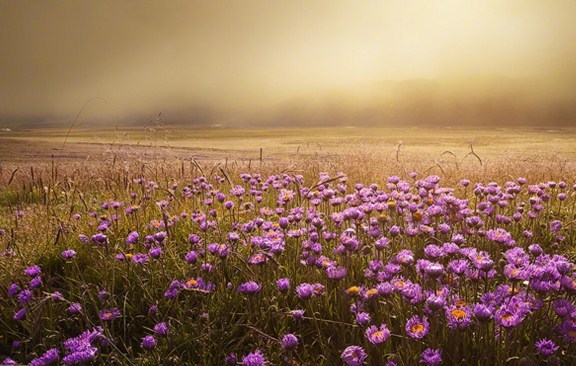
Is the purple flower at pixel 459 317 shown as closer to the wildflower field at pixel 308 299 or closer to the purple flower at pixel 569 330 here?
the wildflower field at pixel 308 299

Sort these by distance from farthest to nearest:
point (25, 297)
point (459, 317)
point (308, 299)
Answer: point (25, 297), point (308, 299), point (459, 317)

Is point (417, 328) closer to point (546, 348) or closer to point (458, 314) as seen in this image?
point (458, 314)

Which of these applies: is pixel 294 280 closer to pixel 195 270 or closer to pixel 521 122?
pixel 195 270

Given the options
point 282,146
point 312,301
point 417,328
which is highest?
point 417,328

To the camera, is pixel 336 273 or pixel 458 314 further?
pixel 336 273

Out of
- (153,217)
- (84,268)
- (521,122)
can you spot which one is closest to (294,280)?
(84,268)

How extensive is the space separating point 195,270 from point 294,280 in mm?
901

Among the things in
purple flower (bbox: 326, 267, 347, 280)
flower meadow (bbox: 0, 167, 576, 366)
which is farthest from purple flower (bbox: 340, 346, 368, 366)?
purple flower (bbox: 326, 267, 347, 280)

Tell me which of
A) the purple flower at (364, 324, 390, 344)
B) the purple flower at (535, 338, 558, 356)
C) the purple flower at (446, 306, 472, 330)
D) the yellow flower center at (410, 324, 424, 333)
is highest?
the purple flower at (446, 306, 472, 330)

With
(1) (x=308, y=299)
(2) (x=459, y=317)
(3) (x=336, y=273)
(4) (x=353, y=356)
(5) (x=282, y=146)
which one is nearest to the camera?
(4) (x=353, y=356)

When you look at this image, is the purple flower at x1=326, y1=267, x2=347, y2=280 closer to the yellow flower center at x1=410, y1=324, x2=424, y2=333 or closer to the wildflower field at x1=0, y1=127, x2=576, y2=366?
the wildflower field at x1=0, y1=127, x2=576, y2=366

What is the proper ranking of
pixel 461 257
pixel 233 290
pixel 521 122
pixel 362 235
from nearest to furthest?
pixel 233 290
pixel 461 257
pixel 362 235
pixel 521 122

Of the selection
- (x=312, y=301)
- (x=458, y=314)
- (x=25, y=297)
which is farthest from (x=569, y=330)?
(x=25, y=297)

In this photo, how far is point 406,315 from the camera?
8.13 feet
